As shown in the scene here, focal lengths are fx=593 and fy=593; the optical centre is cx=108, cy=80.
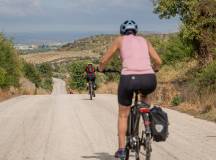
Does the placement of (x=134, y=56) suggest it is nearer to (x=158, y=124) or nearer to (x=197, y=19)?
(x=158, y=124)

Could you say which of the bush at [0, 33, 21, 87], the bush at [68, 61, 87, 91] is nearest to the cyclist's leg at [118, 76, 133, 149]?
the bush at [0, 33, 21, 87]

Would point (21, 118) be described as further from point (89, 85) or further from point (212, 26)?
point (212, 26)

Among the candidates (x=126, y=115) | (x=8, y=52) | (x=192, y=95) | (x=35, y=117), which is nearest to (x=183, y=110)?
(x=192, y=95)

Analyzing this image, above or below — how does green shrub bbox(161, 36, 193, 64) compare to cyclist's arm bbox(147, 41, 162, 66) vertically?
below

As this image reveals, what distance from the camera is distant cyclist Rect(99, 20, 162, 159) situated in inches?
330

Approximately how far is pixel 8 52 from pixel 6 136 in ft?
131

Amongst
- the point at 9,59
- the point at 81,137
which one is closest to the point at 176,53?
the point at 9,59

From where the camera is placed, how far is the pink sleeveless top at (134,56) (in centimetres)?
843

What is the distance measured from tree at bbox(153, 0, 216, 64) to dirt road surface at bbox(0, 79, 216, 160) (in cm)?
1239

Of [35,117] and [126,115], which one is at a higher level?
[126,115]

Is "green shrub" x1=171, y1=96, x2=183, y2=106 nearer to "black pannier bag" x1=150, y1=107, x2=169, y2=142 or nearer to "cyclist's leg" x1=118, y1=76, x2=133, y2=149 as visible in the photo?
"cyclist's leg" x1=118, y1=76, x2=133, y2=149

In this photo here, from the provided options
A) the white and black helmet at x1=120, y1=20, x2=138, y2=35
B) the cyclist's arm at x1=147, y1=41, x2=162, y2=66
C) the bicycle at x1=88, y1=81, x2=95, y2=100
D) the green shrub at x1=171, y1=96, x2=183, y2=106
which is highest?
the white and black helmet at x1=120, y1=20, x2=138, y2=35

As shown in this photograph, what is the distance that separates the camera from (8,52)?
5266 centimetres

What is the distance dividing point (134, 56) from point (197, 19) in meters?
23.2
